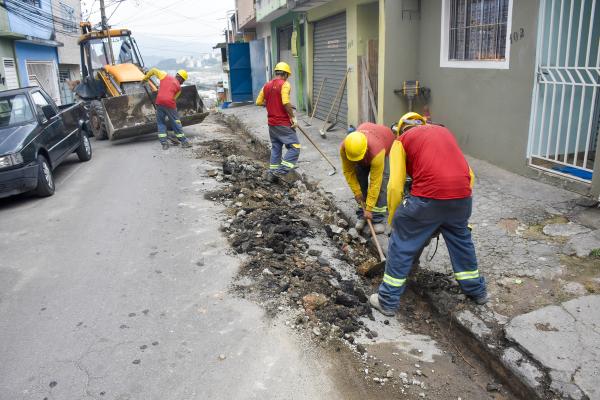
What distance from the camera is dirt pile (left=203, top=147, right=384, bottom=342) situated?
12.7ft

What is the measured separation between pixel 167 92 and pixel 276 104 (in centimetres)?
366

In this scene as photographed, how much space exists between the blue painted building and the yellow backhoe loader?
5550 mm

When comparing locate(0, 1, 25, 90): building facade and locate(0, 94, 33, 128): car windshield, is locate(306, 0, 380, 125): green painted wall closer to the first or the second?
locate(0, 94, 33, 128): car windshield

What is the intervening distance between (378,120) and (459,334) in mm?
6268

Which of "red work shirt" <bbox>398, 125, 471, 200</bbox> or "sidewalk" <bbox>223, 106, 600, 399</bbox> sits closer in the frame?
"sidewalk" <bbox>223, 106, 600, 399</bbox>

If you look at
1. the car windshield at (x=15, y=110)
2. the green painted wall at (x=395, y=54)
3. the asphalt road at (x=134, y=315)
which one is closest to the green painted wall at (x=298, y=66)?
the green painted wall at (x=395, y=54)

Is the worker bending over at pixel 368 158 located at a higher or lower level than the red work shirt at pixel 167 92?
lower

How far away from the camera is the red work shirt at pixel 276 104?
760 centimetres

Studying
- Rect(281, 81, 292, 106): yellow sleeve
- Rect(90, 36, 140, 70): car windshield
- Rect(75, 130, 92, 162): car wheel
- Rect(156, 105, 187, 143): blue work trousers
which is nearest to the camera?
Rect(281, 81, 292, 106): yellow sleeve

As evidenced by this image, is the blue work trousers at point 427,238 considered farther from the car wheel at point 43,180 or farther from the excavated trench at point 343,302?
the car wheel at point 43,180

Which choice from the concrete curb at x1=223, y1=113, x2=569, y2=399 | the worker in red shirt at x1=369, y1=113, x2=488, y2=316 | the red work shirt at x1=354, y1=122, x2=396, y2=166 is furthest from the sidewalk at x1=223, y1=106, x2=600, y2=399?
the red work shirt at x1=354, y1=122, x2=396, y2=166

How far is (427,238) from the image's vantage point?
356cm

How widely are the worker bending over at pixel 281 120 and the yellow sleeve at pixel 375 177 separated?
9.76 feet

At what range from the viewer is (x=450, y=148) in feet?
11.2
